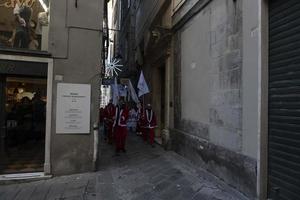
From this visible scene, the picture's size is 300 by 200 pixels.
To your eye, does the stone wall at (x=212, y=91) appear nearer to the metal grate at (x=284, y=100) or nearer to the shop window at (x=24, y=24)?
the metal grate at (x=284, y=100)

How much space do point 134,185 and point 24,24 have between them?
4.76 metres

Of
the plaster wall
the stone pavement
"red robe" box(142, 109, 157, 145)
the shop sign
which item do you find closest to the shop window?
the shop sign

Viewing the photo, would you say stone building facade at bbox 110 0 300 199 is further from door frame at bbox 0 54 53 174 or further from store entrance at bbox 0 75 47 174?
store entrance at bbox 0 75 47 174

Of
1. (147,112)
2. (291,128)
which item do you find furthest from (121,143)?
(291,128)

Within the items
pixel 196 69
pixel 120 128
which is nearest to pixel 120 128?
pixel 120 128

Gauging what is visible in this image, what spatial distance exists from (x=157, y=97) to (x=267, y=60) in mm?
10604

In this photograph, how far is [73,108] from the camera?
887 cm

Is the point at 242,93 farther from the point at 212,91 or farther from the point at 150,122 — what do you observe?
the point at 150,122

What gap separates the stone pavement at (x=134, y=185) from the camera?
6816mm

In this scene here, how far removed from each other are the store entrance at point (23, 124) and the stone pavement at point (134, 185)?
795 mm

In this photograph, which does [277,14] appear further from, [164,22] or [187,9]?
[164,22]

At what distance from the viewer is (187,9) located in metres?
10.2

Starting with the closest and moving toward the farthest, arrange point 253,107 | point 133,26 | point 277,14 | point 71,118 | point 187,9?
point 277,14 < point 253,107 < point 71,118 < point 187,9 < point 133,26

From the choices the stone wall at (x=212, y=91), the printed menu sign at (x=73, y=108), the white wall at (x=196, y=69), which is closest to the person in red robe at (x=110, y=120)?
the stone wall at (x=212, y=91)
